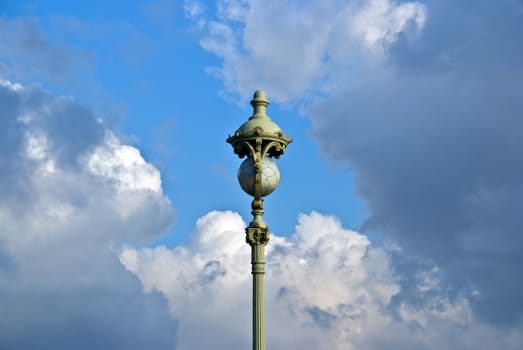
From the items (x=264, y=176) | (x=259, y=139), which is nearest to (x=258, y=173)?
(x=264, y=176)

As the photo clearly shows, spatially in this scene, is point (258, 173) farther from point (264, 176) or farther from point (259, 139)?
point (259, 139)

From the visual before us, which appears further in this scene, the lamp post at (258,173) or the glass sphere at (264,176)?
the glass sphere at (264,176)

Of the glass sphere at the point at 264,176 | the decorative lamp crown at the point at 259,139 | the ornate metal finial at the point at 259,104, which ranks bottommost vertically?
the glass sphere at the point at 264,176

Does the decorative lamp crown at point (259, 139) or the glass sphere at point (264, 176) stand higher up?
the decorative lamp crown at point (259, 139)

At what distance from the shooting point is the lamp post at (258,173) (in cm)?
2484

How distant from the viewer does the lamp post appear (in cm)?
2484

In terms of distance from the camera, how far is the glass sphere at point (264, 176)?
2545 centimetres

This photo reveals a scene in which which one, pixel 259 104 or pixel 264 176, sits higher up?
pixel 259 104

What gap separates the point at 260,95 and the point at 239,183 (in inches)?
89.0

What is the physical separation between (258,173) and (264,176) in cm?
17

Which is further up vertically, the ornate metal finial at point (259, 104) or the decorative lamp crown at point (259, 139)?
the ornate metal finial at point (259, 104)

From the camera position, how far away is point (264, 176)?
2541 cm

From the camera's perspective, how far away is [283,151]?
26.1 meters

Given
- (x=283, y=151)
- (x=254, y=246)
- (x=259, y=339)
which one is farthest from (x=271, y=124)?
(x=259, y=339)
